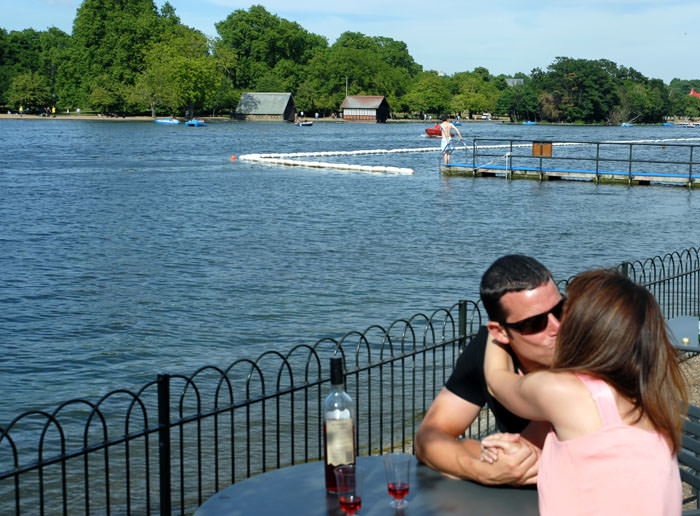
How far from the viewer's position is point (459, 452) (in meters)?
3.37

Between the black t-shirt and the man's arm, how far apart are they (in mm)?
38

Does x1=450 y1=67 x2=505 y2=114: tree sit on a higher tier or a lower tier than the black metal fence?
higher

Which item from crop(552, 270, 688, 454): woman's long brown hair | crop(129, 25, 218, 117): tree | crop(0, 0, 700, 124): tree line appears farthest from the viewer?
crop(0, 0, 700, 124): tree line

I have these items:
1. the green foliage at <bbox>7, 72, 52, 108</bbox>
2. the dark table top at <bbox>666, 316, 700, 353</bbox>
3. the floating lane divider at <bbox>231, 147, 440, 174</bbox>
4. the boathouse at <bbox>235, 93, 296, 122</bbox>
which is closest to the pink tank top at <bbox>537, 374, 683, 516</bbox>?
the dark table top at <bbox>666, 316, 700, 353</bbox>

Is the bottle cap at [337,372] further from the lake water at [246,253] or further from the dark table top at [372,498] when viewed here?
the lake water at [246,253]

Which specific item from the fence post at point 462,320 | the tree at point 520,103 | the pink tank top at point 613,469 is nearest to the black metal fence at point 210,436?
Result: the fence post at point 462,320

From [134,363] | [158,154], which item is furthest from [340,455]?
[158,154]

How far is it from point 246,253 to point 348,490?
52.7 ft

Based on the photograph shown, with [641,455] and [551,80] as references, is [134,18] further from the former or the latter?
[641,455]

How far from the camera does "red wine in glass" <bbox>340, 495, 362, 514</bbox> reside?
10.00 feet

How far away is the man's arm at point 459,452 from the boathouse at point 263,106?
14477cm

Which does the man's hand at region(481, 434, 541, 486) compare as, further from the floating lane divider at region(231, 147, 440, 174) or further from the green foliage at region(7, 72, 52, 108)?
the green foliage at region(7, 72, 52, 108)

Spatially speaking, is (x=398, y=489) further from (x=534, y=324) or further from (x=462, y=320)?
(x=462, y=320)

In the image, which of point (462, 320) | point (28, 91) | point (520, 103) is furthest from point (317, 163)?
point (520, 103)
